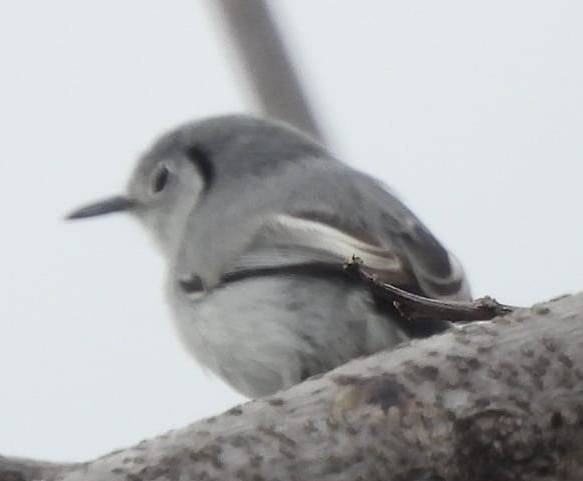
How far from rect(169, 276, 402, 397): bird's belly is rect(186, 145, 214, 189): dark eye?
0.32 metres

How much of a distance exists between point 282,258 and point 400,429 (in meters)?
0.56

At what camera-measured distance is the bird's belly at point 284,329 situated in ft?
3.59

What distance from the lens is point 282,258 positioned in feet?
3.92

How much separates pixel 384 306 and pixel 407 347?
0.38 m

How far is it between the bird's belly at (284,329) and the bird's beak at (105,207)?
479mm

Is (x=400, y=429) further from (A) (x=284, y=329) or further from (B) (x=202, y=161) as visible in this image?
(B) (x=202, y=161)

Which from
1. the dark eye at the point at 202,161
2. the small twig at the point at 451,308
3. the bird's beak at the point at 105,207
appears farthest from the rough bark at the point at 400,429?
the bird's beak at the point at 105,207

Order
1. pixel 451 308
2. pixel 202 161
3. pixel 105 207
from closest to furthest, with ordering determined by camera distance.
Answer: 1. pixel 451 308
2. pixel 202 161
3. pixel 105 207

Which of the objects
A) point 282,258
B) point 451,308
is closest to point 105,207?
point 282,258

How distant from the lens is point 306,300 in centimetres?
113

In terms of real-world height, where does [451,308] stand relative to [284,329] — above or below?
above

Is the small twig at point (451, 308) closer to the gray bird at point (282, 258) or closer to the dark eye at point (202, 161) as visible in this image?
the gray bird at point (282, 258)

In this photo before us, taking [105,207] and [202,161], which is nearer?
[202,161]

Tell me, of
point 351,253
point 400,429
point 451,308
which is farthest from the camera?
point 351,253
